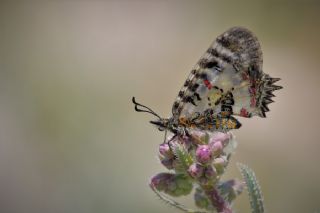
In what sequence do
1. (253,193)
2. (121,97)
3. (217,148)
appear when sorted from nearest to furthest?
1. (253,193)
2. (217,148)
3. (121,97)

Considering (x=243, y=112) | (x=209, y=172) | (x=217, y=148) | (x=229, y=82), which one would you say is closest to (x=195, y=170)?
(x=209, y=172)

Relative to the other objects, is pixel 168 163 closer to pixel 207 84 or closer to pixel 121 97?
pixel 207 84

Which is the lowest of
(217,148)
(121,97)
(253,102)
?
(121,97)

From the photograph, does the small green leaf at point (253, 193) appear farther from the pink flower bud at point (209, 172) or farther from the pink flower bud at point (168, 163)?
the pink flower bud at point (168, 163)

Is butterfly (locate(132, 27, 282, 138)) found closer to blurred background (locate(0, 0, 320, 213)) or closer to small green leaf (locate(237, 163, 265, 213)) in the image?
small green leaf (locate(237, 163, 265, 213))

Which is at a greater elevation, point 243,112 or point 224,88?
point 224,88

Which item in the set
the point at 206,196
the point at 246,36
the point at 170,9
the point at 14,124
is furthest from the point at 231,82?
the point at 170,9

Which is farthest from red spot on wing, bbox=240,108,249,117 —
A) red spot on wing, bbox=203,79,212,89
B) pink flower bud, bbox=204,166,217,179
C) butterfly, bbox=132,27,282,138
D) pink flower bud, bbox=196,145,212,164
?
pink flower bud, bbox=204,166,217,179
